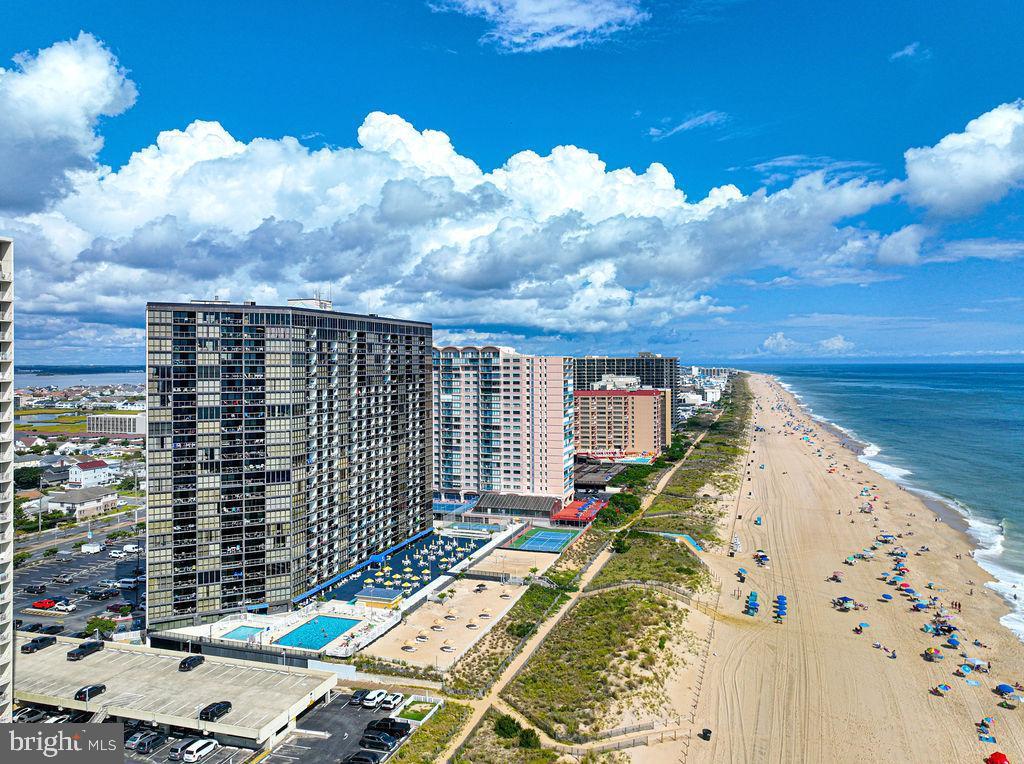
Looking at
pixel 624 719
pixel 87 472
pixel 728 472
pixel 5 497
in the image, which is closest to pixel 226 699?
pixel 5 497

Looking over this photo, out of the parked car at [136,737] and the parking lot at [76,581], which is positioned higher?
the parking lot at [76,581]

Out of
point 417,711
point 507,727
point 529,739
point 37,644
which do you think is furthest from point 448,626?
point 37,644

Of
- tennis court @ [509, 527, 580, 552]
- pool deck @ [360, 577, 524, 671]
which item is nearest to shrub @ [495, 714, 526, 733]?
pool deck @ [360, 577, 524, 671]

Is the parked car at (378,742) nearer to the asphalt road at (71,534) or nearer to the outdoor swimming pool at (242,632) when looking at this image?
the outdoor swimming pool at (242,632)

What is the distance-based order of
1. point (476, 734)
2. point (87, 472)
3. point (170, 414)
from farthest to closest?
point (87, 472), point (170, 414), point (476, 734)

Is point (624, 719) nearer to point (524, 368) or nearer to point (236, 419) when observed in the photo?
point (236, 419)

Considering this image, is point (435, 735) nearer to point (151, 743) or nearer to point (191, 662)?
point (151, 743)

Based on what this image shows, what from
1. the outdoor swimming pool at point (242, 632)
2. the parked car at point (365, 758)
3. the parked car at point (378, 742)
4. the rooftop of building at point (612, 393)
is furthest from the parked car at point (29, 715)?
the rooftop of building at point (612, 393)
